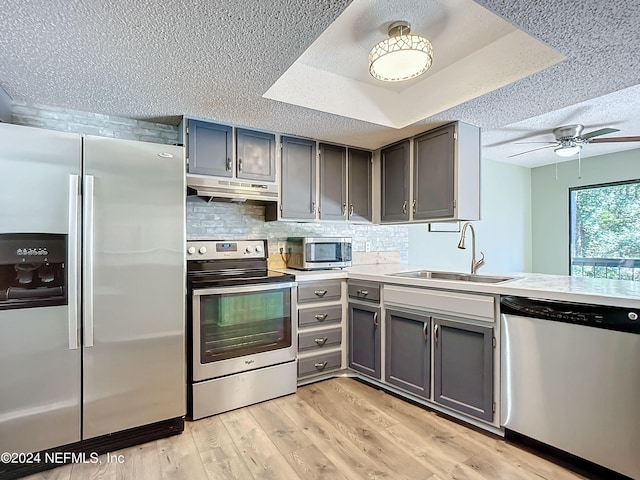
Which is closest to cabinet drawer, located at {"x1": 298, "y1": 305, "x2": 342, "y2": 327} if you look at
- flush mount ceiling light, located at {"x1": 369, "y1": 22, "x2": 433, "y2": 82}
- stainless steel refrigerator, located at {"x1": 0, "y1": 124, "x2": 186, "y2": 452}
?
stainless steel refrigerator, located at {"x1": 0, "y1": 124, "x2": 186, "y2": 452}

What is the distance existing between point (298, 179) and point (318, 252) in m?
0.70

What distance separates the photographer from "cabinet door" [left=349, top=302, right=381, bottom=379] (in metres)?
2.65

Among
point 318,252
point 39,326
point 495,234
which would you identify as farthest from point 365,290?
point 495,234

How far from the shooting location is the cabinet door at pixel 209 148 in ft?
8.09

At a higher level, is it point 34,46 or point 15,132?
point 34,46

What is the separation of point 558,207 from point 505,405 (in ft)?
14.8

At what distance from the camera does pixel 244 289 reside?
2.36m

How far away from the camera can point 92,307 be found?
5.92 ft

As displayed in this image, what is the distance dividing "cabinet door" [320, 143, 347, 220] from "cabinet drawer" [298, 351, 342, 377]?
1266mm

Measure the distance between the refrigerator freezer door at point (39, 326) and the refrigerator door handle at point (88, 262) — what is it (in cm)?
5

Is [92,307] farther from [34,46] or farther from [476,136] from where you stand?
[476,136]

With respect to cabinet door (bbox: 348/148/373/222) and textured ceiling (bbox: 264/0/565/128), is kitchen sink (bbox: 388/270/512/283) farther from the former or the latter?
textured ceiling (bbox: 264/0/565/128)

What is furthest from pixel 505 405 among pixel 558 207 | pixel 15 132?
pixel 558 207

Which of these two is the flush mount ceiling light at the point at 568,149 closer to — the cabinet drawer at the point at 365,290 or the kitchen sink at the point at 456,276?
the kitchen sink at the point at 456,276
